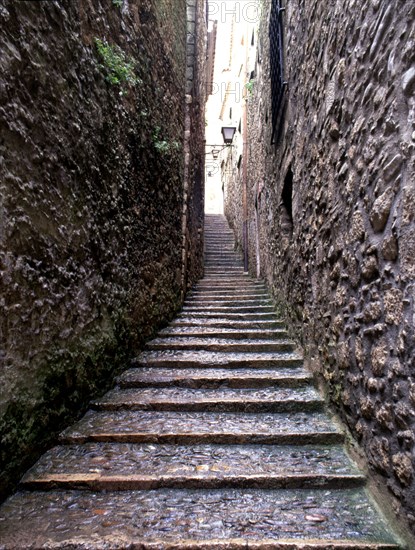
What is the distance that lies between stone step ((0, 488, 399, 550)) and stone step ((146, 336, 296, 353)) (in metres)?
2.04

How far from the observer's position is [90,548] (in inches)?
60.4

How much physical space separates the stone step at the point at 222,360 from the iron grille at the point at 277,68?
2881mm

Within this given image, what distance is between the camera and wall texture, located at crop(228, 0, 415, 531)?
1511 mm

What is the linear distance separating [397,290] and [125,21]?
3.42 metres

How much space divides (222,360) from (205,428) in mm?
1128

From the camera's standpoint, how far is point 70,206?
94.9 inches

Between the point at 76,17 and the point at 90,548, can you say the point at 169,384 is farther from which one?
the point at 76,17

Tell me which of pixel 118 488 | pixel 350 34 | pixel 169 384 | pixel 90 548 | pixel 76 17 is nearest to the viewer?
pixel 90 548

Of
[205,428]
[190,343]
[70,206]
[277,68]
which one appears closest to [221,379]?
[205,428]

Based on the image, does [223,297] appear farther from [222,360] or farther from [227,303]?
[222,360]

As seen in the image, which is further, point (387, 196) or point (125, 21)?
point (125, 21)

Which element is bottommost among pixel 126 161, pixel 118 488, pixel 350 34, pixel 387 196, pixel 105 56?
pixel 118 488

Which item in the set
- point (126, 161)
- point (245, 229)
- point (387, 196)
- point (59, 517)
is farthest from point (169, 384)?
point (245, 229)

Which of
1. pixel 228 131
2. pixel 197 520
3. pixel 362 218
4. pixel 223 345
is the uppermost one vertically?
pixel 228 131
